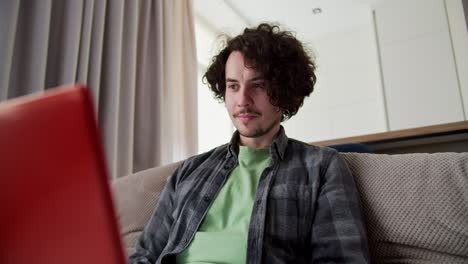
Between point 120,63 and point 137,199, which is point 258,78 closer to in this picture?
point 137,199

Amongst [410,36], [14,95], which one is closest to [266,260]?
[14,95]

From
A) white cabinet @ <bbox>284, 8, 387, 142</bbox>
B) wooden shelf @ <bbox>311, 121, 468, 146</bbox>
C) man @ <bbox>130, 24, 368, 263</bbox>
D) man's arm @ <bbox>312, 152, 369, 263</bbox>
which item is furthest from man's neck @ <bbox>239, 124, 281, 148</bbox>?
white cabinet @ <bbox>284, 8, 387, 142</bbox>

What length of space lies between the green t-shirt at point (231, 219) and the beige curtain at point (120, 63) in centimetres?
52

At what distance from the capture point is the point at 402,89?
10.7 feet

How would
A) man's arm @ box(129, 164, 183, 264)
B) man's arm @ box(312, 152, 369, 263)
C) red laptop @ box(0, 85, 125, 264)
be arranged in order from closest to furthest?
1. red laptop @ box(0, 85, 125, 264)
2. man's arm @ box(312, 152, 369, 263)
3. man's arm @ box(129, 164, 183, 264)

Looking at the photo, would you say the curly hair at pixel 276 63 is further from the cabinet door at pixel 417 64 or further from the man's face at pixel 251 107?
the cabinet door at pixel 417 64

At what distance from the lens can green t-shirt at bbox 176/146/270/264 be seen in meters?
0.75

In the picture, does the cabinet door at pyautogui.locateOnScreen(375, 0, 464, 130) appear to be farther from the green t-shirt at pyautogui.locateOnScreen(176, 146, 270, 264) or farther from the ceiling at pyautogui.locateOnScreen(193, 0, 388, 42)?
the green t-shirt at pyautogui.locateOnScreen(176, 146, 270, 264)

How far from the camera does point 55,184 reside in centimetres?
20

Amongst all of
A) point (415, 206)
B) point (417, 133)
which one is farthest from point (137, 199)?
point (417, 133)

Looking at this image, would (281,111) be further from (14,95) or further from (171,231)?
(14,95)

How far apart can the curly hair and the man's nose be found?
Result: 0.21 feet

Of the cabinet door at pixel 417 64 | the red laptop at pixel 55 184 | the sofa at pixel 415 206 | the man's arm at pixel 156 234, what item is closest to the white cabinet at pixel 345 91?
the cabinet door at pixel 417 64

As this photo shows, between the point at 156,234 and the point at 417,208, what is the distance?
621mm
